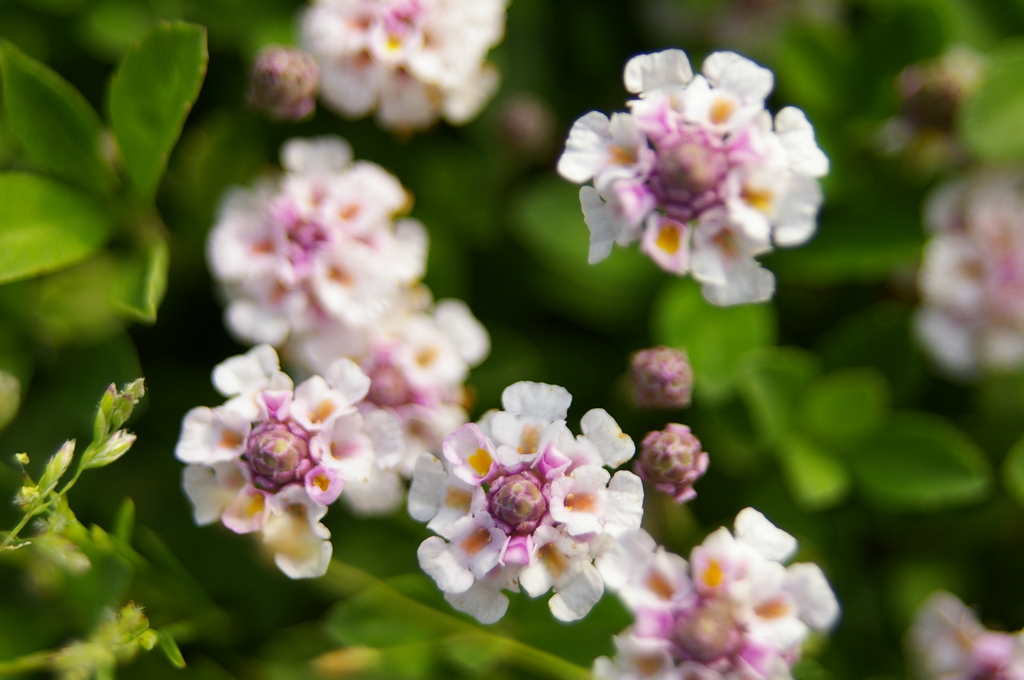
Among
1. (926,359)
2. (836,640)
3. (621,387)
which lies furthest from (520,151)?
(836,640)

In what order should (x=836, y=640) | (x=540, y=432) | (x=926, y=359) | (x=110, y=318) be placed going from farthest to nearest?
1. (x=926, y=359)
2. (x=836, y=640)
3. (x=110, y=318)
4. (x=540, y=432)

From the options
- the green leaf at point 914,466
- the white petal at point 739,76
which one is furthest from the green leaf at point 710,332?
the white petal at point 739,76

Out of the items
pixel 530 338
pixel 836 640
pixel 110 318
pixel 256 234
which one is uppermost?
pixel 836 640

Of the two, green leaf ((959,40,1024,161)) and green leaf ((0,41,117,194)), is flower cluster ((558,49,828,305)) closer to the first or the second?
green leaf ((959,40,1024,161))

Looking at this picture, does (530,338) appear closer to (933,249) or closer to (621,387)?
(621,387)

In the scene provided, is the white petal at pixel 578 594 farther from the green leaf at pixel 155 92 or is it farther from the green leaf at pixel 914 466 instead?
the green leaf at pixel 155 92

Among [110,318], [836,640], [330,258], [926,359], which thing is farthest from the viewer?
[926,359]

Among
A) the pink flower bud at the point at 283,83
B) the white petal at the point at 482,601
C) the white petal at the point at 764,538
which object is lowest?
the white petal at the point at 482,601
